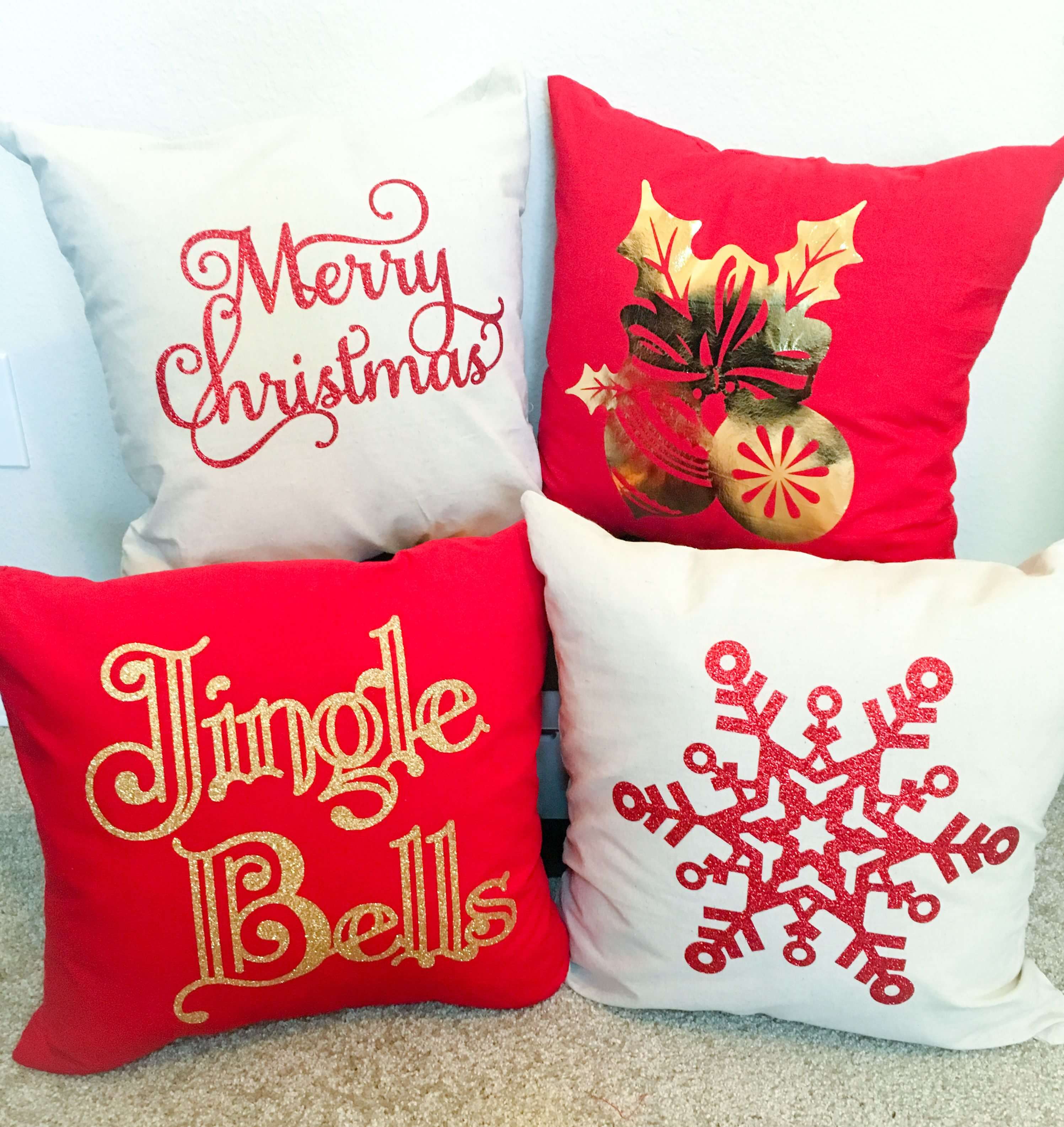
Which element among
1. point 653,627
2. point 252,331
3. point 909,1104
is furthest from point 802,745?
point 252,331

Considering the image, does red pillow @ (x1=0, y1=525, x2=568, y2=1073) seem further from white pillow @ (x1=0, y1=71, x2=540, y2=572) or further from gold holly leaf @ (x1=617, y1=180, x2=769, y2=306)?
gold holly leaf @ (x1=617, y1=180, x2=769, y2=306)

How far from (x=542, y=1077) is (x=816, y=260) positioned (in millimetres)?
675

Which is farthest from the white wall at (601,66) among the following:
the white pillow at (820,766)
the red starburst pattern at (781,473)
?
the white pillow at (820,766)

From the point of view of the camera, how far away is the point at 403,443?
77 cm

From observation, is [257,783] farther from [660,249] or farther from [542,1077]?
[660,249]

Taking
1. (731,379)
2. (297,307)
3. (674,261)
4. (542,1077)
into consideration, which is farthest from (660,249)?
(542,1077)

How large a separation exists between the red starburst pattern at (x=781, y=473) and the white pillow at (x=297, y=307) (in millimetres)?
211

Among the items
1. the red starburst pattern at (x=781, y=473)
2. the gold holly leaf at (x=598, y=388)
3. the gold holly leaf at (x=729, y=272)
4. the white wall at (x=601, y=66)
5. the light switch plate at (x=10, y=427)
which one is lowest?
the light switch plate at (x=10, y=427)

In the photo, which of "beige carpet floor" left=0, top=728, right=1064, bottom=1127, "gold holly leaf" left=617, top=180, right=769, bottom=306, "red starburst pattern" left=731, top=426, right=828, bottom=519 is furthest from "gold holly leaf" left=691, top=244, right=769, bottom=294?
"beige carpet floor" left=0, top=728, right=1064, bottom=1127

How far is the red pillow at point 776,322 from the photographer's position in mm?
753

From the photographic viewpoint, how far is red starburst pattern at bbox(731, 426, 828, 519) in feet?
2.58

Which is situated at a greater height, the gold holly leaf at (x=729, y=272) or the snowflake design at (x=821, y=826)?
the gold holly leaf at (x=729, y=272)

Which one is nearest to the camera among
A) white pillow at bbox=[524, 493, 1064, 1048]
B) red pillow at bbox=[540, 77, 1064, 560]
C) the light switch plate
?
white pillow at bbox=[524, 493, 1064, 1048]

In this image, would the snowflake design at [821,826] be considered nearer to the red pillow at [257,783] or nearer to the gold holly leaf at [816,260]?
the red pillow at [257,783]
